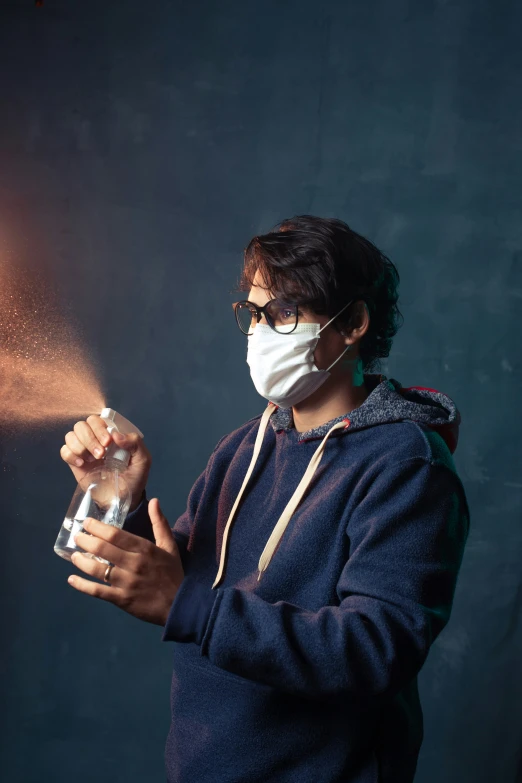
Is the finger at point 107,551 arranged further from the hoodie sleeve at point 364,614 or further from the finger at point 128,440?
the finger at point 128,440

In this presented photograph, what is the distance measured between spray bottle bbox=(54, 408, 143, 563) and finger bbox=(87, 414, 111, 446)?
0.09 ft

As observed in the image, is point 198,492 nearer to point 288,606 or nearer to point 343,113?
point 288,606

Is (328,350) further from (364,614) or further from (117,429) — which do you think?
(364,614)

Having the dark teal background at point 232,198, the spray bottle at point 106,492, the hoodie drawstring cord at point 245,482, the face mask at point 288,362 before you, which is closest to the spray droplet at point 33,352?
the dark teal background at point 232,198

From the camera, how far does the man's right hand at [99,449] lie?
154 cm

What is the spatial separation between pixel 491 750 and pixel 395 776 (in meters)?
1.63

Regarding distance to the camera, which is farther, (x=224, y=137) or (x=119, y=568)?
(x=224, y=137)

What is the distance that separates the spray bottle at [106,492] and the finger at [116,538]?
0.46m

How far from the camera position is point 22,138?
254 centimetres

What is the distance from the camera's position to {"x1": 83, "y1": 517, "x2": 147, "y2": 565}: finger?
113cm

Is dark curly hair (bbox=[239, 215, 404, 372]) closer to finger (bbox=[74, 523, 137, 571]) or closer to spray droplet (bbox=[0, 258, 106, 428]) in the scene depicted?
finger (bbox=[74, 523, 137, 571])

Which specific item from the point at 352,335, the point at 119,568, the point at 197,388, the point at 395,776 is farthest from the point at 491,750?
the point at 119,568

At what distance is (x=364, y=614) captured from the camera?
1.17 meters

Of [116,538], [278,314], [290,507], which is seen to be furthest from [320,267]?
[116,538]
